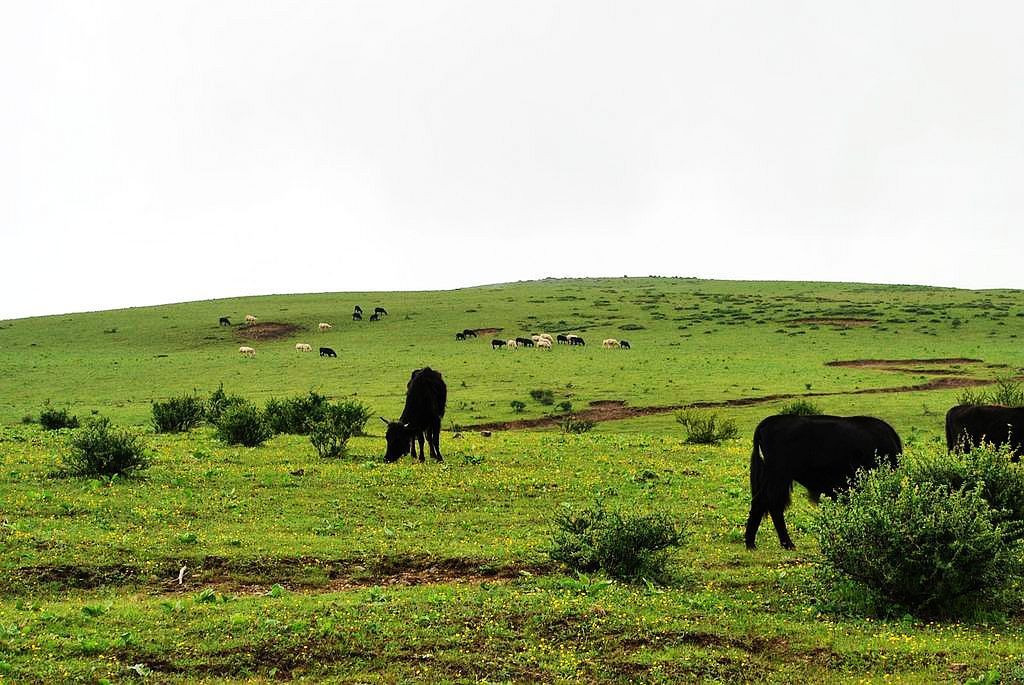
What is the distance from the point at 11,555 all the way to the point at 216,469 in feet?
24.7

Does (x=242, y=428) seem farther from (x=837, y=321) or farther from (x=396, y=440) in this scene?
(x=837, y=321)

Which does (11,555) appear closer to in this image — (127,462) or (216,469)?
(127,462)

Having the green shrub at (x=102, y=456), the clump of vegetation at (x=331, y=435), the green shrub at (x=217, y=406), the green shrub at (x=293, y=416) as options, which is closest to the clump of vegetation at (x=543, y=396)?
the green shrub at (x=293, y=416)

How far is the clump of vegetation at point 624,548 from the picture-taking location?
39.3 feet

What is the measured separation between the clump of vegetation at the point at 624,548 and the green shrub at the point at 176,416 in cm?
2200

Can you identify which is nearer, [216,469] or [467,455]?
[216,469]

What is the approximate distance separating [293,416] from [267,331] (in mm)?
47964

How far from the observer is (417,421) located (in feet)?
73.9

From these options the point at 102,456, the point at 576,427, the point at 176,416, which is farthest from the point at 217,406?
the point at 102,456

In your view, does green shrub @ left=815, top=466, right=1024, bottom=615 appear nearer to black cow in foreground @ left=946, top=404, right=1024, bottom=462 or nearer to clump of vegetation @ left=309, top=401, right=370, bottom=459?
black cow in foreground @ left=946, top=404, right=1024, bottom=462

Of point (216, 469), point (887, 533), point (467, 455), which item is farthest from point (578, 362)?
point (887, 533)

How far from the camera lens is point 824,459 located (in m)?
13.8

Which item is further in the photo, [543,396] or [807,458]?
[543,396]

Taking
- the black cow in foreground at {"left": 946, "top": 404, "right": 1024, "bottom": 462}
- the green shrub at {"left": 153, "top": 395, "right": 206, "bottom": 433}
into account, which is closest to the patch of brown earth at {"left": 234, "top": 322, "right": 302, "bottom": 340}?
the green shrub at {"left": 153, "top": 395, "right": 206, "bottom": 433}
